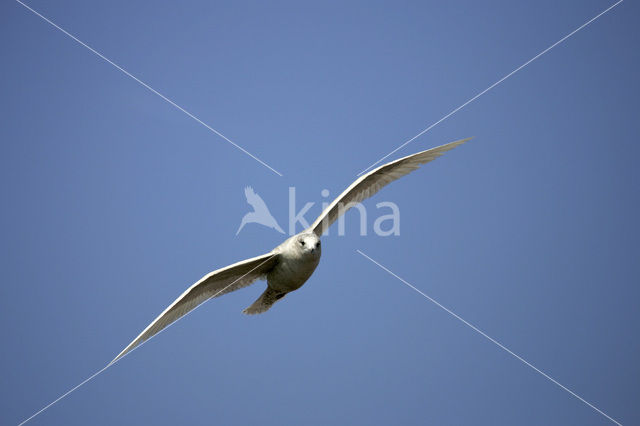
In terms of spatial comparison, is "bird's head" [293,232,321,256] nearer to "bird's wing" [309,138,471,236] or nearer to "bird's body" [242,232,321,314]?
"bird's body" [242,232,321,314]

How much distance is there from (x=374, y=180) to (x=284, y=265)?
1.74 meters

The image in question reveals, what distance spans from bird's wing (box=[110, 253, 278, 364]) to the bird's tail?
33 cm

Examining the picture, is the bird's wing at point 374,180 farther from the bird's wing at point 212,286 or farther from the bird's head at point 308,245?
the bird's wing at point 212,286

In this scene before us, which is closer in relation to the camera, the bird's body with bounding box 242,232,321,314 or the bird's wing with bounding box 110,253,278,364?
the bird's wing with bounding box 110,253,278,364

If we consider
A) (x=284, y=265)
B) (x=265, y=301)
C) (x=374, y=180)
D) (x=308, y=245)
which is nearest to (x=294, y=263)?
(x=284, y=265)

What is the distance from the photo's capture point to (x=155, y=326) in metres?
5.65

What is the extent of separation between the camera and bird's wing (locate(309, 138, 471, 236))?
6668mm

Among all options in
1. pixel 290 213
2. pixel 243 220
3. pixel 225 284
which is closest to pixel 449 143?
pixel 290 213

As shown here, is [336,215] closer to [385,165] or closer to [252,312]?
[385,165]

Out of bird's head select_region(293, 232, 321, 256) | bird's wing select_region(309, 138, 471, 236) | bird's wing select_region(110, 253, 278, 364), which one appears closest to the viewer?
bird's wing select_region(110, 253, 278, 364)

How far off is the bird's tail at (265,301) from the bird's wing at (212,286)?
1.10ft

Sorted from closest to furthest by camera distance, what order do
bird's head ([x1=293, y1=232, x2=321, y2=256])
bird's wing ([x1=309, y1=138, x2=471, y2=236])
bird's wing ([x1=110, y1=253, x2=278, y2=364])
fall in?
bird's wing ([x1=110, y1=253, x2=278, y2=364]) → bird's head ([x1=293, y1=232, x2=321, y2=256]) → bird's wing ([x1=309, y1=138, x2=471, y2=236])

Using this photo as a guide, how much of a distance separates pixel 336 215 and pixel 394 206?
101 centimetres

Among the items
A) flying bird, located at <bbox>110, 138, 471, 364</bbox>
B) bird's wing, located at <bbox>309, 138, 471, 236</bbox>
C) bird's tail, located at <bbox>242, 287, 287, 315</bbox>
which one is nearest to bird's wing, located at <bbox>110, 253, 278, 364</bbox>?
flying bird, located at <bbox>110, 138, 471, 364</bbox>
